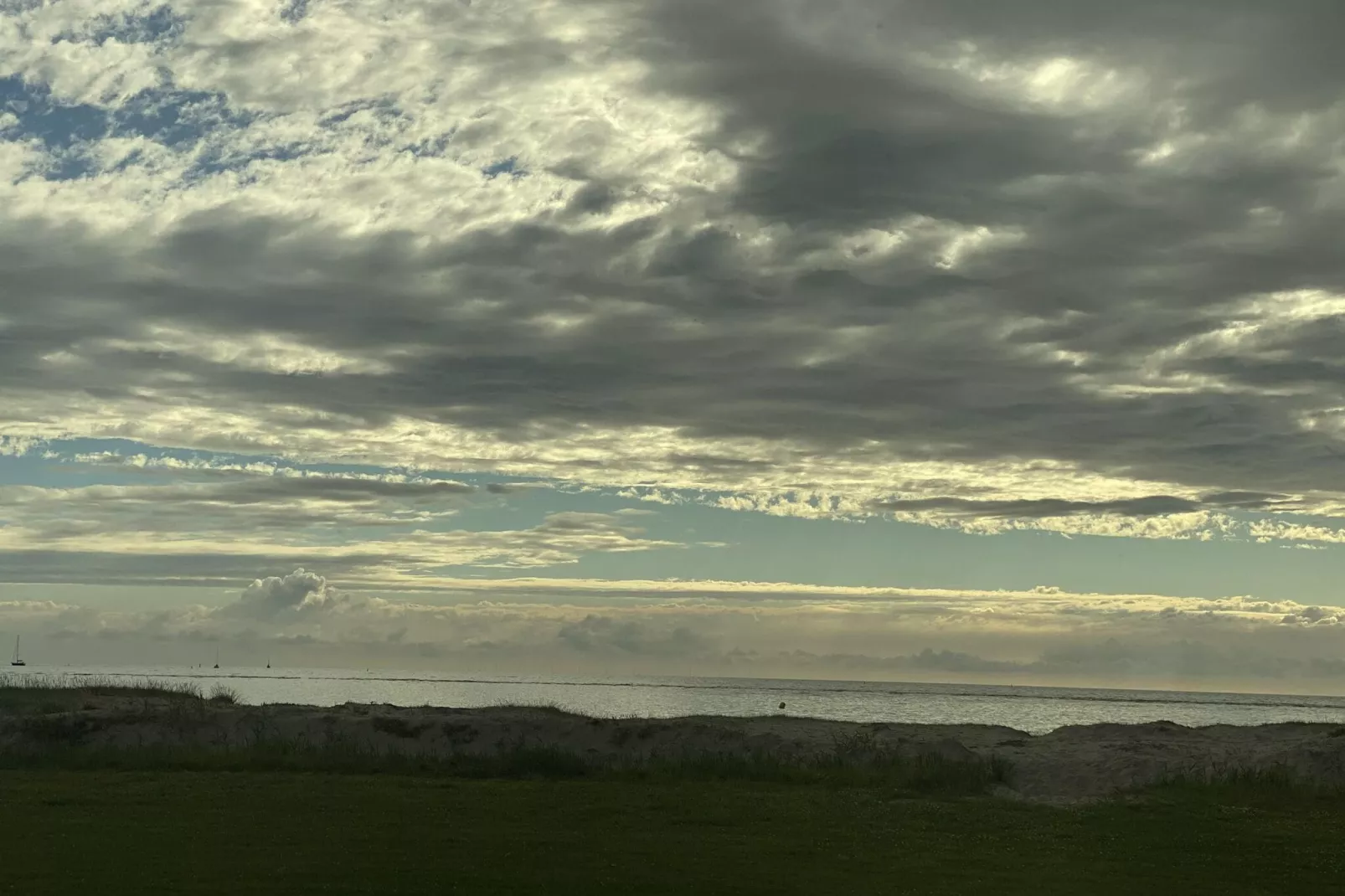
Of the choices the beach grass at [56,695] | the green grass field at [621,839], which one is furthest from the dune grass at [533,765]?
the beach grass at [56,695]

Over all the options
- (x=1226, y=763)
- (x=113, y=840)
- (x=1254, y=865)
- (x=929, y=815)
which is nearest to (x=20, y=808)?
(x=113, y=840)

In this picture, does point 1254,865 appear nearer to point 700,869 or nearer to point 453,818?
point 700,869

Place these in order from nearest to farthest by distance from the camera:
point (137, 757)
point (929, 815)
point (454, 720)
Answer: point (929, 815) → point (137, 757) → point (454, 720)

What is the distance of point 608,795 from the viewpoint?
31.0m

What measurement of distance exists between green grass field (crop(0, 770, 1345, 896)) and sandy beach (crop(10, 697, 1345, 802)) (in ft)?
18.7

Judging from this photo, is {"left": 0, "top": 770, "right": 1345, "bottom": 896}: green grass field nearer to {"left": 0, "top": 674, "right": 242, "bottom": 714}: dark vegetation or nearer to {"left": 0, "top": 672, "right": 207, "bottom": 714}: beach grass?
{"left": 0, "top": 674, "right": 242, "bottom": 714}: dark vegetation

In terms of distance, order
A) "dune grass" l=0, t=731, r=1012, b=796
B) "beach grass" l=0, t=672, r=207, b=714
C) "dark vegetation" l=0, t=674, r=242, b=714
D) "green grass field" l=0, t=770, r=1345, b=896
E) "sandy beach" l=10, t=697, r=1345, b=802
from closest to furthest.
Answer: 1. "green grass field" l=0, t=770, r=1345, b=896
2. "dune grass" l=0, t=731, r=1012, b=796
3. "sandy beach" l=10, t=697, r=1345, b=802
4. "dark vegetation" l=0, t=674, r=242, b=714
5. "beach grass" l=0, t=672, r=207, b=714

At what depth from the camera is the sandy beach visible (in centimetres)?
Answer: 3912

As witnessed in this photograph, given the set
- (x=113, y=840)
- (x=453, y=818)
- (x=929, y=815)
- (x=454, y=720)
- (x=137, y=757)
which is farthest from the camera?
(x=454, y=720)

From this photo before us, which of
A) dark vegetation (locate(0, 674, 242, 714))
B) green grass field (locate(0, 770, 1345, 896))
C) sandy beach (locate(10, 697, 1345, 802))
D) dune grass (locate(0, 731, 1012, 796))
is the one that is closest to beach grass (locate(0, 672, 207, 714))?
dark vegetation (locate(0, 674, 242, 714))

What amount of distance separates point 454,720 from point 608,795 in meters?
16.1

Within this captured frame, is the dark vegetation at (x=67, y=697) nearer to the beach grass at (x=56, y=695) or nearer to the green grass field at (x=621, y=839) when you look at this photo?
the beach grass at (x=56, y=695)

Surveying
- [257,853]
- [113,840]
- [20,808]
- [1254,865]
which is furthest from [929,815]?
[20,808]

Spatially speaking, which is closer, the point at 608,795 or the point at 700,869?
the point at 700,869
